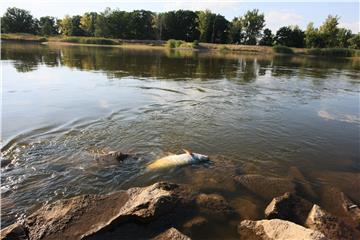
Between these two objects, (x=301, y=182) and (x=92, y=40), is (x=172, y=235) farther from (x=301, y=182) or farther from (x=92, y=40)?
(x=92, y=40)

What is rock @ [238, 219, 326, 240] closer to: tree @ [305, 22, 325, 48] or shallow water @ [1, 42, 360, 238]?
shallow water @ [1, 42, 360, 238]

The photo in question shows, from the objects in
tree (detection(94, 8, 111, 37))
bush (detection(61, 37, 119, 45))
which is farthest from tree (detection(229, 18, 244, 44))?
tree (detection(94, 8, 111, 37))

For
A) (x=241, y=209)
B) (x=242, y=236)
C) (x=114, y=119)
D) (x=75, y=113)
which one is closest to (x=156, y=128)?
(x=114, y=119)

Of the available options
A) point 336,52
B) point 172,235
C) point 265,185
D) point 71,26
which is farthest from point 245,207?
point 71,26

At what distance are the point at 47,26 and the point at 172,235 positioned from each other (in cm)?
12180

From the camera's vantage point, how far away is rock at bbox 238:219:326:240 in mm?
5320

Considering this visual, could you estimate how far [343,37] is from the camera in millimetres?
91562

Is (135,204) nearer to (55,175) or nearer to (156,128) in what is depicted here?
(55,175)

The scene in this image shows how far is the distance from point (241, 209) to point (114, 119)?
7344 millimetres

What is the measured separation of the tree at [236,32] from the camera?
99062 millimetres

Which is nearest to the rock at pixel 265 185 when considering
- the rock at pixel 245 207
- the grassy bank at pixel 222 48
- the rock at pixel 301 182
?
the rock at pixel 301 182

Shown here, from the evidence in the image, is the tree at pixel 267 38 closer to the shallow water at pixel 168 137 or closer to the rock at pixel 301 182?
the shallow water at pixel 168 137

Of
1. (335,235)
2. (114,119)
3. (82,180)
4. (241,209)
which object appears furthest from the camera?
(114,119)

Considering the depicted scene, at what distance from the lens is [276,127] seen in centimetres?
1273
